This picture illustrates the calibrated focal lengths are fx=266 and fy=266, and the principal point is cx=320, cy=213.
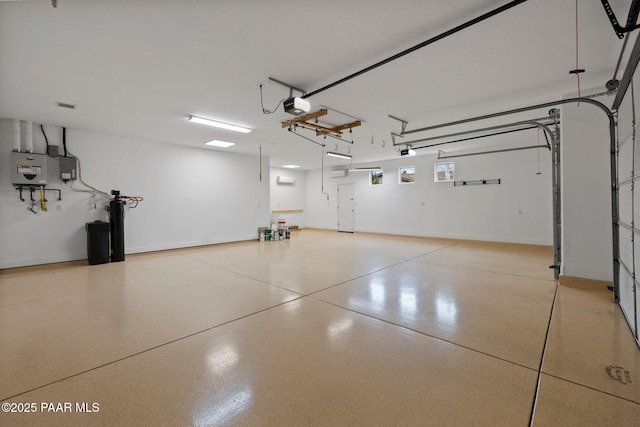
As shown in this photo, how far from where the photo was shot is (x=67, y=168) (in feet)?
18.7

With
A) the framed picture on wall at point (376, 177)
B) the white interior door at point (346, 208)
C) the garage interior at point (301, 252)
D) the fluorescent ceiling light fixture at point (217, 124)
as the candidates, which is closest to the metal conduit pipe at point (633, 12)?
the garage interior at point (301, 252)

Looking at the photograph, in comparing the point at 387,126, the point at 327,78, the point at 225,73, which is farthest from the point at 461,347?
the point at 387,126

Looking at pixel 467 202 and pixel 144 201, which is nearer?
pixel 144 201

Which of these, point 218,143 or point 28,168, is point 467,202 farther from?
point 28,168

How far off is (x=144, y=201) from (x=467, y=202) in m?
9.69

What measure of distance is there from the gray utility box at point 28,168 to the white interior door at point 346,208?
9443mm

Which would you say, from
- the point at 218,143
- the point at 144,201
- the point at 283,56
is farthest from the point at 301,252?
the point at 283,56

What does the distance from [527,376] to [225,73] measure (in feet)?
14.3

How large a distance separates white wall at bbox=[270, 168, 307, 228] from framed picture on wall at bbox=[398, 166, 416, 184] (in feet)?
16.7

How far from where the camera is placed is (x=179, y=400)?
1.73m

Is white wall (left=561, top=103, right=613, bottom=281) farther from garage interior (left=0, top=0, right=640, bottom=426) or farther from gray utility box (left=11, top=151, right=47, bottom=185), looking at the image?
gray utility box (left=11, top=151, right=47, bottom=185)

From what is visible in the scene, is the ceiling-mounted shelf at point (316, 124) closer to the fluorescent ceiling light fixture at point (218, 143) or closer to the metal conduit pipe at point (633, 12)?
the fluorescent ceiling light fixture at point (218, 143)

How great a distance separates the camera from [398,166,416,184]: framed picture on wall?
998 centimetres

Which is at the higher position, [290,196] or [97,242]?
[290,196]
